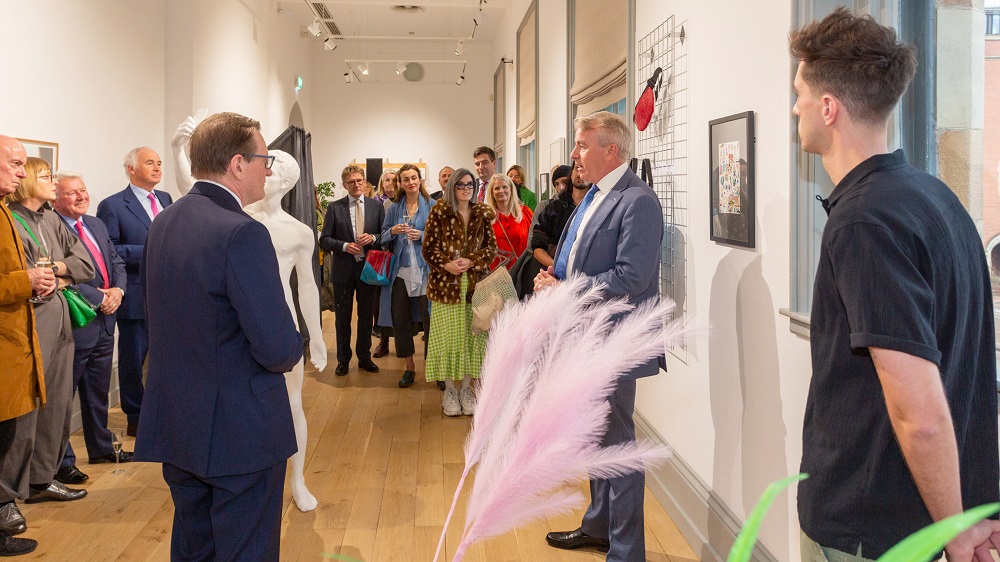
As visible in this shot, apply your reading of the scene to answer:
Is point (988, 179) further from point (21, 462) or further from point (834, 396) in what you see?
point (21, 462)

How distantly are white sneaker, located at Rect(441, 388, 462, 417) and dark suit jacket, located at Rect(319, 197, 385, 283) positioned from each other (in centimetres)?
168

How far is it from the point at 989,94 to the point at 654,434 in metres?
2.56

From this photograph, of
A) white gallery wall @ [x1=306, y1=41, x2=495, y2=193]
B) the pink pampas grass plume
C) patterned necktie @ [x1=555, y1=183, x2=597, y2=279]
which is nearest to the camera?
the pink pampas grass plume

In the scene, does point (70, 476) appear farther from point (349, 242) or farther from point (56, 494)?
point (349, 242)

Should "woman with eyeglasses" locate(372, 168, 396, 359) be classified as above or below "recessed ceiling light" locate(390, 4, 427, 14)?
below

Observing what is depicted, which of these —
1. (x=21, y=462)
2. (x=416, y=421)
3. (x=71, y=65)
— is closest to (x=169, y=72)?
(x=71, y=65)

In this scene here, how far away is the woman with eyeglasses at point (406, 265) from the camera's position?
6.40 m

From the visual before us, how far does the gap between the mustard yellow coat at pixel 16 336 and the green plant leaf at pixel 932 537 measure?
11.6 ft

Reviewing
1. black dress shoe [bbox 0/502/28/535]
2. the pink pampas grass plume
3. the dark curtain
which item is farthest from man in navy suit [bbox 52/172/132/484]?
the pink pampas grass plume

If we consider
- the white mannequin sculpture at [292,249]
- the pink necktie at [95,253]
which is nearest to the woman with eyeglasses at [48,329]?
the pink necktie at [95,253]

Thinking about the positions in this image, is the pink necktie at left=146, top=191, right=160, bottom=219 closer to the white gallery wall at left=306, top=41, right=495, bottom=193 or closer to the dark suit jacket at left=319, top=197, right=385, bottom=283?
the dark suit jacket at left=319, top=197, right=385, bottom=283

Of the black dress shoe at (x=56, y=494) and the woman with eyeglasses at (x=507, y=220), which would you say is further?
the woman with eyeglasses at (x=507, y=220)

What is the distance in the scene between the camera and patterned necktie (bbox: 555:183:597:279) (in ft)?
10.4

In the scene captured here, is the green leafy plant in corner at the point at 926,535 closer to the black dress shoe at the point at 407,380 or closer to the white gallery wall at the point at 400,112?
the black dress shoe at the point at 407,380
